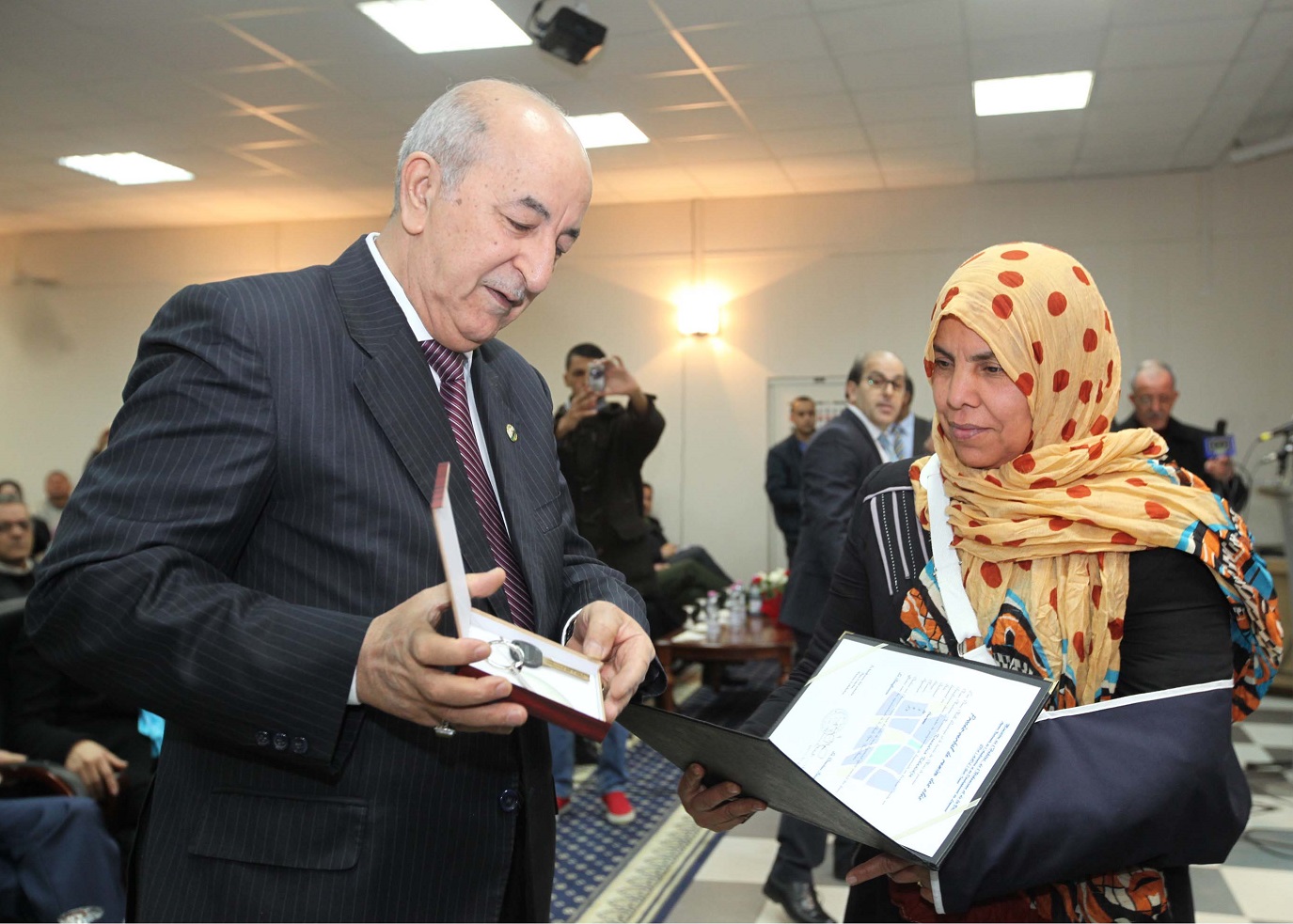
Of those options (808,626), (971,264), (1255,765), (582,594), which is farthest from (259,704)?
(1255,765)

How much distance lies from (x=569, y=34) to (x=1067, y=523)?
13.6ft

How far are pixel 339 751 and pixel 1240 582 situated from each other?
1.05 m

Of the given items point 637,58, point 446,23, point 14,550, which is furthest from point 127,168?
point 14,550

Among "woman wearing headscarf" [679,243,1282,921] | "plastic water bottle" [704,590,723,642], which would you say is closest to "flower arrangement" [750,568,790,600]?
"plastic water bottle" [704,590,723,642]

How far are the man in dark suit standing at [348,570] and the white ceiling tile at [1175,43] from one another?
198 inches

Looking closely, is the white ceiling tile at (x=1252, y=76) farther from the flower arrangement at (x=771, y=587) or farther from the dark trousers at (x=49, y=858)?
the dark trousers at (x=49, y=858)

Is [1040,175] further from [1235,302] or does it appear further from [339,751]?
[339,751]

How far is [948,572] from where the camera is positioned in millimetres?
1409

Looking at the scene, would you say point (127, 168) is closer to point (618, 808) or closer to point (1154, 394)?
point (618, 808)

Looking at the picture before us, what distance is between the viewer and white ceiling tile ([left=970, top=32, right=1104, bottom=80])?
17.6ft

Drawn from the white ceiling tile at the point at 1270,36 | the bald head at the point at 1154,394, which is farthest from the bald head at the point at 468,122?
the white ceiling tile at the point at 1270,36

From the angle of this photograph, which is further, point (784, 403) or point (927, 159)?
point (784, 403)

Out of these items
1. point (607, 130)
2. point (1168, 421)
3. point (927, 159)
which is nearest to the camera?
point (1168, 421)

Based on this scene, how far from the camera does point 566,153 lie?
1.31 m
